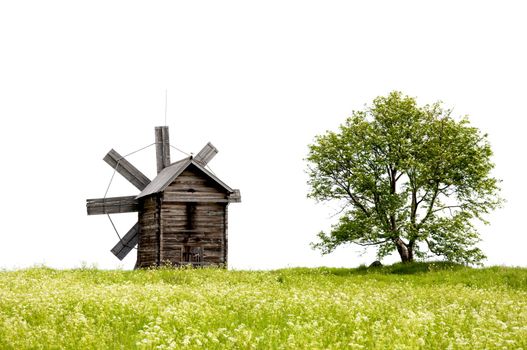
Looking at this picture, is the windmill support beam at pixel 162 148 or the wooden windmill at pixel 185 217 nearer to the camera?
the wooden windmill at pixel 185 217

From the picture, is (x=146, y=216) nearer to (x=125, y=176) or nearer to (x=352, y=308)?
(x=125, y=176)

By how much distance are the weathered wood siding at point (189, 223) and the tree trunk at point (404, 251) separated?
10.6 m

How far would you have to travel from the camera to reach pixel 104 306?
57.5 feet

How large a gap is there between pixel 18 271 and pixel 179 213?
9807mm

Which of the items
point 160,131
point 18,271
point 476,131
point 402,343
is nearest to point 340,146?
point 476,131

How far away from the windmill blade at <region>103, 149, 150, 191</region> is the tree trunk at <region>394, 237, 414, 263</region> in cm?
1703

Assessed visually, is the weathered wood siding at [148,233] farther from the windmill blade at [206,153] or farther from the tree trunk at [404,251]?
the tree trunk at [404,251]

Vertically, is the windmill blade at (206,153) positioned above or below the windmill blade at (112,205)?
above

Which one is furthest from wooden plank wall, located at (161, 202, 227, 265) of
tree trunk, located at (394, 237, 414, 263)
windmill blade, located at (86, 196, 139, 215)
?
tree trunk, located at (394, 237, 414, 263)

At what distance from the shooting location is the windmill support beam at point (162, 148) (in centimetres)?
4503

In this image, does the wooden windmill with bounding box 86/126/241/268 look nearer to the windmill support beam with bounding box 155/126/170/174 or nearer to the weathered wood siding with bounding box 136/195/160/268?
the weathered wood siding with bounding box 136/195/160/268

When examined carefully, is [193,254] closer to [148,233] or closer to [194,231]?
[194,231]

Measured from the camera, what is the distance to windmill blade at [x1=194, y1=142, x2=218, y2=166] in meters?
44.2

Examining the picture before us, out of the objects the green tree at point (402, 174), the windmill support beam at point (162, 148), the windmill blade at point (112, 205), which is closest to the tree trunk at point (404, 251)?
the green tree at point (402, 174)
